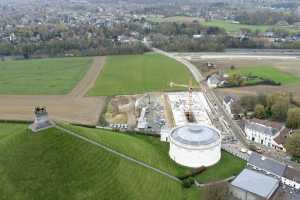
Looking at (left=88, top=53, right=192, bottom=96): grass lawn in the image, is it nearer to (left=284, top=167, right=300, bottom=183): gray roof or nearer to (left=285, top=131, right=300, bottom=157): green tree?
(left=285, top=131, right=300, bottom=157): green tree

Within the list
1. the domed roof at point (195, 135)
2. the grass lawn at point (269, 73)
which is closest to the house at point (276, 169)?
the domed roof at point (195, 135)

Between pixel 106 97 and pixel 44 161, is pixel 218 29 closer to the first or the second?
pixel 106 97

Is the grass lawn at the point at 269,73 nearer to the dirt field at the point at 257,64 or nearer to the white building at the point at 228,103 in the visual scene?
the dirt field at the point at 257,64

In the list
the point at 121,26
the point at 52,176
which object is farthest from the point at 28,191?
the point at 121,26

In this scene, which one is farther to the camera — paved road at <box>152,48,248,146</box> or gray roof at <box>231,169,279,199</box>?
paved road at <box>152,48,248,146</box>

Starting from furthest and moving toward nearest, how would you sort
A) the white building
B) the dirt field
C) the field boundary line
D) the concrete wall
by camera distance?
the dirt field
the white building
the field boundary line
the concrete wall

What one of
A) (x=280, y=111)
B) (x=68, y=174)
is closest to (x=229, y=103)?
(x=280, y=111)

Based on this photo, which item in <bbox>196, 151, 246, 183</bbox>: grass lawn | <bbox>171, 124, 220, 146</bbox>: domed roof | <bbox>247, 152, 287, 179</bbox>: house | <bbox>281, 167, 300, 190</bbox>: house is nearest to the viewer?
<bbox>281, 167, 300, 190</bbox>: house

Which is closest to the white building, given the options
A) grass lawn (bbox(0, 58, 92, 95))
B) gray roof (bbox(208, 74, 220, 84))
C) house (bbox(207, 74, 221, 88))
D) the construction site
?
the construction site
